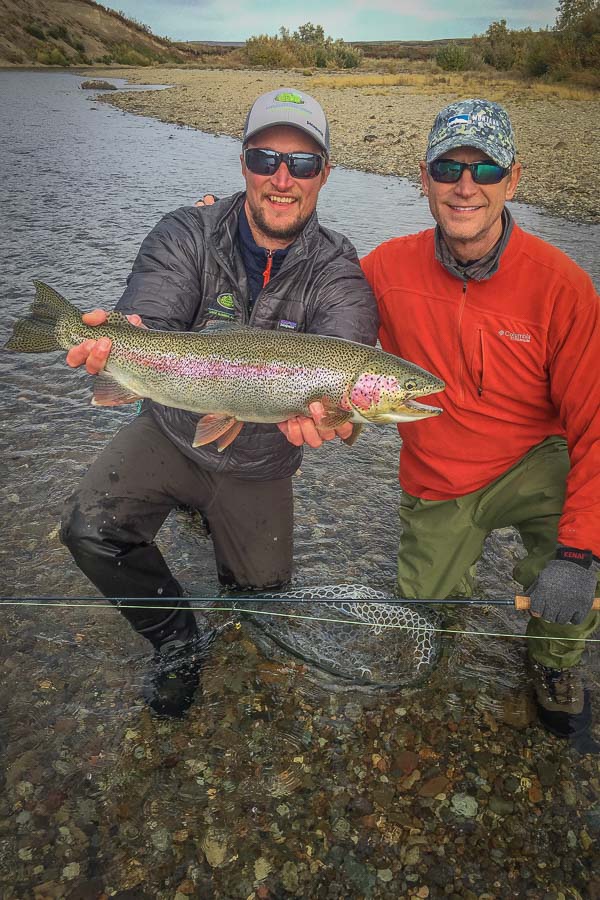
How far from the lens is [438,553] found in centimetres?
354

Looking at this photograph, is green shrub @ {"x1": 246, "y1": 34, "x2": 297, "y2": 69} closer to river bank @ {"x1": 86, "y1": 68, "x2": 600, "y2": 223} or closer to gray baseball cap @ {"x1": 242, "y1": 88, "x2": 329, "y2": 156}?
river bank @ {"x1": 86, "y1": 68, "x2": 600, "y2": 223}

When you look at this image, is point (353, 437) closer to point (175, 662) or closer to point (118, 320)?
point (118, 320)

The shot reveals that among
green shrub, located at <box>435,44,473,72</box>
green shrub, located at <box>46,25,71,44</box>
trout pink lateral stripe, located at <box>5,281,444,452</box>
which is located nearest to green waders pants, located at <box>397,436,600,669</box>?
trout pink lateral stripe, located at <box>5,281,444,452</box>

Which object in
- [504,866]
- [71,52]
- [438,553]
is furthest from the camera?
[71,52]

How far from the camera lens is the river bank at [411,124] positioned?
44.9ft

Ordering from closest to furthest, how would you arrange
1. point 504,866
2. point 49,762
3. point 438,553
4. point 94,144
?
point 504,866 → point 49,762 → point 438,553 → point 94,144

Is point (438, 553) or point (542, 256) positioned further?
point (438, 553)

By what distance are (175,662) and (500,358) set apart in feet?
7.03

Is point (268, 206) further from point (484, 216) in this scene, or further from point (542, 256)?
point (542, 256)

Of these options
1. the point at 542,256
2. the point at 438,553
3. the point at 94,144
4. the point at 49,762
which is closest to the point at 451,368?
the point at 542,256

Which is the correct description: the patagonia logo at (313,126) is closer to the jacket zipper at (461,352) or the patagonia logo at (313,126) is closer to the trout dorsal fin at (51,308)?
the jacket zipper at (461,352)

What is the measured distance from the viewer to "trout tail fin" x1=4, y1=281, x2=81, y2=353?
120 inches

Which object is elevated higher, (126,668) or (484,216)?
(484,216)

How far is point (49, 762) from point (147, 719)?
0.42 metres
